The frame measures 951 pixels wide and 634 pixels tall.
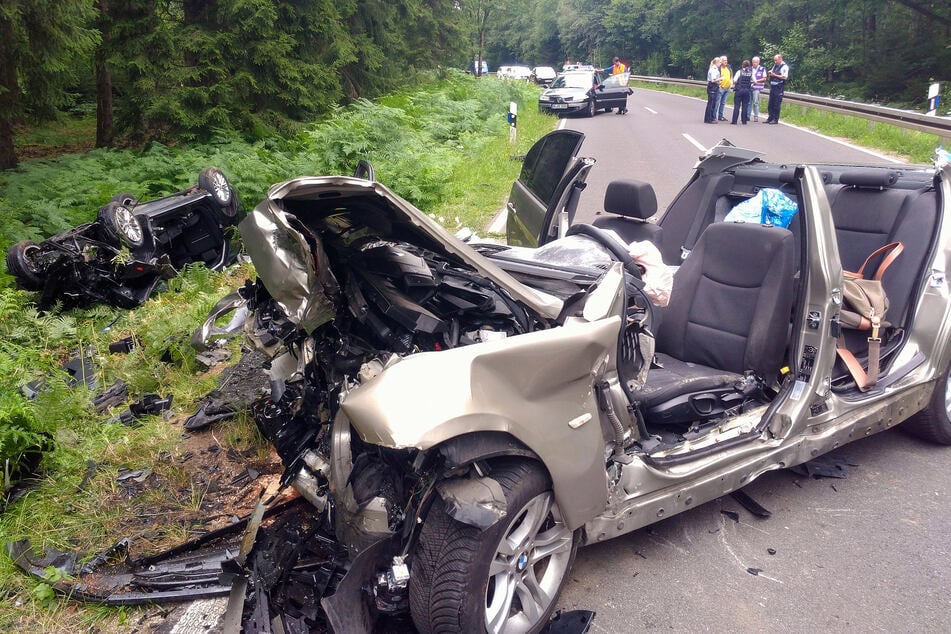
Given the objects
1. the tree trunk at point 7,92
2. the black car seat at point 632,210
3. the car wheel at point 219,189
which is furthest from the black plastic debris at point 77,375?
the tree trunk at point 7,92

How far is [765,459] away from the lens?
3.28 meters

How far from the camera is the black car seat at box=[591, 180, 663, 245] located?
462cm

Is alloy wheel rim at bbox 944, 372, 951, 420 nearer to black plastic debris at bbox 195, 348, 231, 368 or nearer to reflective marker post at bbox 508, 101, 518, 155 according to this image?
black plastic debris at bbox 195, 348, 231, 368

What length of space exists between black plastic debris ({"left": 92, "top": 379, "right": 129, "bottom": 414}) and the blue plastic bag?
464cm

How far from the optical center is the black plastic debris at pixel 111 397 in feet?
16.1

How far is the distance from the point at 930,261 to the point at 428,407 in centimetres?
346

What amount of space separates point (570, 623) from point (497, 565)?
1.65 feet

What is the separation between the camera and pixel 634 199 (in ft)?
15.2

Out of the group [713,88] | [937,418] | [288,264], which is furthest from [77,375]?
[713,88]

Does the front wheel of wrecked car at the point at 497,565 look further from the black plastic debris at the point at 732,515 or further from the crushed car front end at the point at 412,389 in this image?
the black plastic debris at the point at 732,515

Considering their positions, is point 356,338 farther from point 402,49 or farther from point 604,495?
point 402,49

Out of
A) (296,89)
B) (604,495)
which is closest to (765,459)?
(604,495)

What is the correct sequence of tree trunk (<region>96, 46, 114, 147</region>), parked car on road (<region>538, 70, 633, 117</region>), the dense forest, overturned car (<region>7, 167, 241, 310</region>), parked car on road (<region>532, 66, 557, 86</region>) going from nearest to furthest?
overturned car (<region>7, 167, 241, 310</region>), the dense forest, tree trunk (<region>96, 46, 114, 147</region>), parked car on road (<region>538, 70, 633, 117</region>), parked car on road (<region>532, 66, 557, 86</region>)

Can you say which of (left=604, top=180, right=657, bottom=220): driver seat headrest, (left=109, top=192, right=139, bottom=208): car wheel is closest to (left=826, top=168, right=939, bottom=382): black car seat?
(left=604, top=180, right=657, bottom=220): driver seat headrest
